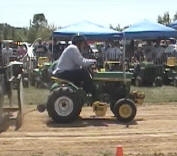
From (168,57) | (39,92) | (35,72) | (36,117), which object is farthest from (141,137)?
(168,57)

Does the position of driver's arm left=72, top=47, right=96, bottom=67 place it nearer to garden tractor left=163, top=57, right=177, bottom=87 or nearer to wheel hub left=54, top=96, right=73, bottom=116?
wheel hub left=54, top=96, right=73, bottom=116

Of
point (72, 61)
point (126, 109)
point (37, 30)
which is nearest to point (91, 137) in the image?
point (126, 109)

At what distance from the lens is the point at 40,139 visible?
937 centimetres

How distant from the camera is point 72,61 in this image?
11422 mm

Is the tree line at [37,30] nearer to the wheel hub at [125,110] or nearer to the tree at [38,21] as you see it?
the tree at [38,21]

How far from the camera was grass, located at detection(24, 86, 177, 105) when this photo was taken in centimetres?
1597

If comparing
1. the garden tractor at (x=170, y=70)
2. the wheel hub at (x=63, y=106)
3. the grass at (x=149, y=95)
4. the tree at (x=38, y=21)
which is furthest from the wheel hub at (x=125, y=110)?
the tree at (x=38, y=21)

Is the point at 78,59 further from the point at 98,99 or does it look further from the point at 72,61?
the point at 98,99

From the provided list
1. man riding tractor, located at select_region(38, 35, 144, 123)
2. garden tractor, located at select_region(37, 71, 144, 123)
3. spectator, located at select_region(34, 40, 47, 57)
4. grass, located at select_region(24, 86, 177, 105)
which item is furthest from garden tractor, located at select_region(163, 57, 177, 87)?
man riding tractor, located at select_region(38, 35, 144, 123)

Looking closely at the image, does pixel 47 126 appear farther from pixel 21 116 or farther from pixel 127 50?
pixel 127 50

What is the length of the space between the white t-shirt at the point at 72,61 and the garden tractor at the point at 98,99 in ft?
0.99

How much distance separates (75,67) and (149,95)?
6653mm

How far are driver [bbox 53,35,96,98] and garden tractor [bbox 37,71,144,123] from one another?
13 cm

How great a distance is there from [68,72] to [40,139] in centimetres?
238
